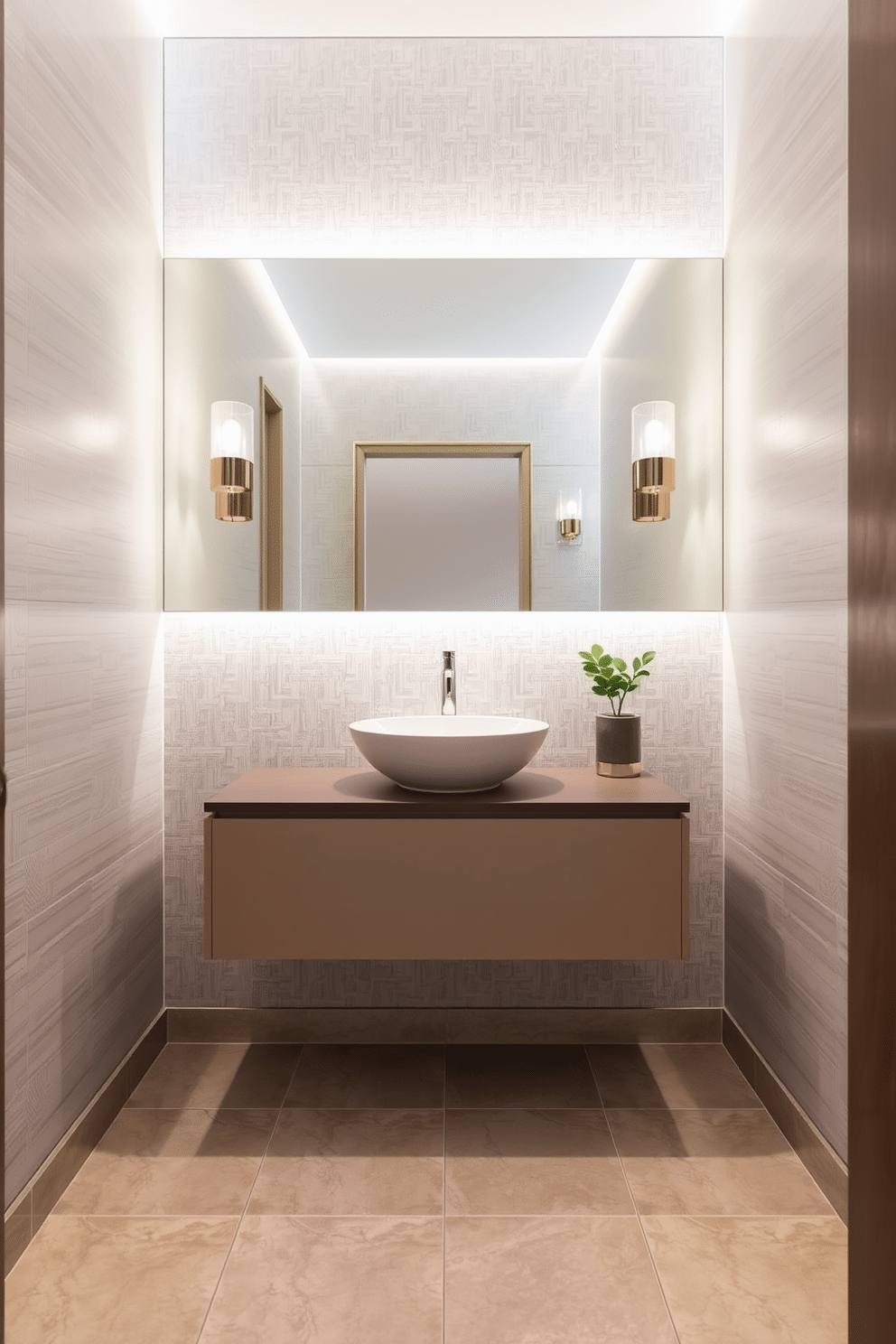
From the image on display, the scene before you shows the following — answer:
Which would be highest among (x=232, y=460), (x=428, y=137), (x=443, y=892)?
(x=428, y=137)

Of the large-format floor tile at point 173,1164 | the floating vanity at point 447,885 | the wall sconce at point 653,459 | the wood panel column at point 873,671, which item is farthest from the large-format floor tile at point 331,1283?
the wall sconce at point 653,459

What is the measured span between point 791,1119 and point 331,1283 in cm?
100

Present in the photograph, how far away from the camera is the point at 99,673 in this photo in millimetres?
1854

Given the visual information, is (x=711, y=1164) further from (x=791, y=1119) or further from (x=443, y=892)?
(x=443, y=892)

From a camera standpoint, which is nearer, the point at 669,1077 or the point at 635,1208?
the point at 635,1208

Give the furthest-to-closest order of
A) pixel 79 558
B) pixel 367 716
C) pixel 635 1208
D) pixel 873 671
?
pixel 367 716 < pixel 79 558 < pixel 635 1208 < pixel 873 671

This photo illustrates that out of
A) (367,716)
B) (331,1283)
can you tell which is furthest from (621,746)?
(331,1283)

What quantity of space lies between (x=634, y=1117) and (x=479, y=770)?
2.85 feet

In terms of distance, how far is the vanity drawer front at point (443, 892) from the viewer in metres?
1.75

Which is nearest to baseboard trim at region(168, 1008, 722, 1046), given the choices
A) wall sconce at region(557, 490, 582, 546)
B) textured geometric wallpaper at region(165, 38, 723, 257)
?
wall sconce at region(557, 490, 582, 546)

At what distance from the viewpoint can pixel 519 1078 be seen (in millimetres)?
2098

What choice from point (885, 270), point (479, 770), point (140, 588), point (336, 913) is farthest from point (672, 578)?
point (885, 270)

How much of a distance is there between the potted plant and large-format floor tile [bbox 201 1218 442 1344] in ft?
3.30

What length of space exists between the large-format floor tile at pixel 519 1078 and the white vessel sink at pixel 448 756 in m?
0.75
